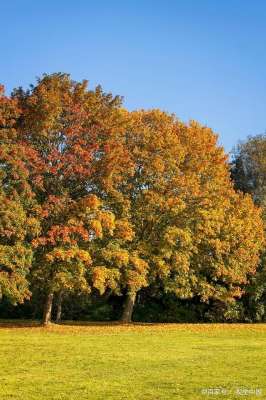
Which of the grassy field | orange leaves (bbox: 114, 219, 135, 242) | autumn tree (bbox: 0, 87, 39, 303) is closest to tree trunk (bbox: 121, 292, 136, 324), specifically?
orange leaves (bbox: 114, 219, 135, 242)

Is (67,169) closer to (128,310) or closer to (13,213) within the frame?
(13,213)

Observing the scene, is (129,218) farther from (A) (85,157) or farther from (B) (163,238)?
(A) (85,157)

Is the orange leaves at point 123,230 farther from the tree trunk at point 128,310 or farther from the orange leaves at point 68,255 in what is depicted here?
the tree trunk at point 128,310

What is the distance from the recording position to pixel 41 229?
3609 centimetres

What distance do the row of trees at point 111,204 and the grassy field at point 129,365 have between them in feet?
15.5

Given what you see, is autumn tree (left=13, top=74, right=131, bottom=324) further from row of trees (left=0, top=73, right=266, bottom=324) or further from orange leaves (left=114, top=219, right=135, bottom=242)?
orange leaves (left=114, top=219, right=135, bottom=242)

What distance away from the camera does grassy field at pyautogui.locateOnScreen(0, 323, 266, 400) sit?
14359mm

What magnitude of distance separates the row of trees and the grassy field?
472cm

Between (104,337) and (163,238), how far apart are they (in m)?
10.9

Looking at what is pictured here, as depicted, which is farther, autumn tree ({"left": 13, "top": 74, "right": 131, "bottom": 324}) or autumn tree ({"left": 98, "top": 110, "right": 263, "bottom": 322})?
autumn tree ({"left": 98, "top": 110, "right": 263, "bottom": 322})

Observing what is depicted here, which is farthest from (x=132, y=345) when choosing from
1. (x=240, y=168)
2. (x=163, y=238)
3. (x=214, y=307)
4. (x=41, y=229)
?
(x=240, y=168)

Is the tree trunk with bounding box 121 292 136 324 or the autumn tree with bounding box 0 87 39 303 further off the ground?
the autumn tree with bounding box 0 87 39 303

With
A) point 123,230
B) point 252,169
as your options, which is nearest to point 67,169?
point 123,230

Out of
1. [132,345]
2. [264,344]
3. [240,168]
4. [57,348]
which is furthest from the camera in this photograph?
[240,168]
